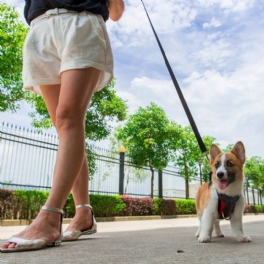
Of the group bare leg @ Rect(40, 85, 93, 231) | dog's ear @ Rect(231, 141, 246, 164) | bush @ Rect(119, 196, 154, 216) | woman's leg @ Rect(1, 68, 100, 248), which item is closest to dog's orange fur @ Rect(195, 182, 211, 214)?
dog's ear @ Rect(231, 141, 246, 164)

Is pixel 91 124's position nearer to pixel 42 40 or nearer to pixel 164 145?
pixel 164 145

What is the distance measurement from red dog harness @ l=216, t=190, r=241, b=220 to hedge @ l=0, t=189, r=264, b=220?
258 inches

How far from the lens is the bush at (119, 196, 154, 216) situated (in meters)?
12.1

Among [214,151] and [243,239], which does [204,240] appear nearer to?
[243,239]

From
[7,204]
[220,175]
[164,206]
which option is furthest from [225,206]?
[164,206]

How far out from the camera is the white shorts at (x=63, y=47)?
1935 mm

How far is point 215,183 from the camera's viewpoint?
106 inches

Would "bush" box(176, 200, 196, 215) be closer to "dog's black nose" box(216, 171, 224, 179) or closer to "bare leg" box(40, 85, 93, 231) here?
"dog's black nose" box(216, 171, 224, 179)

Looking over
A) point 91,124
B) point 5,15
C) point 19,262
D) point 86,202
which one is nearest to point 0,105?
point 5,15

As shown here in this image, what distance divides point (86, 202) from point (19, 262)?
1.25 m

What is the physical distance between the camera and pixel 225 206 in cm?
254

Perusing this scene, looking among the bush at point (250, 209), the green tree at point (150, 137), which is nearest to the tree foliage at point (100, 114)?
the green tree at point (150, 137)

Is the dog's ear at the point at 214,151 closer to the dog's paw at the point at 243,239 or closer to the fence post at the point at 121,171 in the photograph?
the dog's paw at the point at 243,239

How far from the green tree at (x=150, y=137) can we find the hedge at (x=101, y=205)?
1.53 meters
